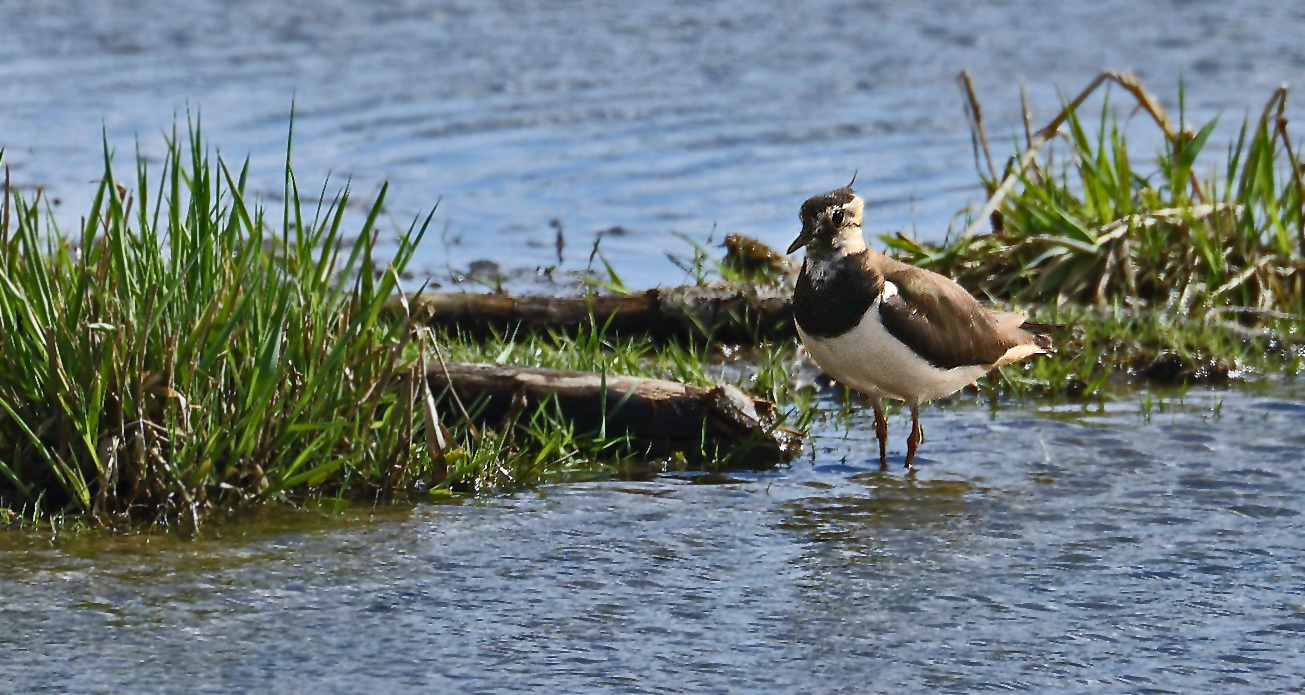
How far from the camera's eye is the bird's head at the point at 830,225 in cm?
664

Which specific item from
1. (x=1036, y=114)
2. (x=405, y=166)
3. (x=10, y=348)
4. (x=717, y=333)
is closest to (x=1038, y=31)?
(x=1036, y=114)

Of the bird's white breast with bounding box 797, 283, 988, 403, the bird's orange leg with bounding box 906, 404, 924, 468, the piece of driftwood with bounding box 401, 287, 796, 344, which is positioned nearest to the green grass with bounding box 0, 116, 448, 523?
the bird's white breast with bounding box 797, 283, 988, 403

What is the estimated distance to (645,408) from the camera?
6.70 metres

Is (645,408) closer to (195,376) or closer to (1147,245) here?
(195,376)

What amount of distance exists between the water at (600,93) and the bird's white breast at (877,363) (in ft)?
9.73

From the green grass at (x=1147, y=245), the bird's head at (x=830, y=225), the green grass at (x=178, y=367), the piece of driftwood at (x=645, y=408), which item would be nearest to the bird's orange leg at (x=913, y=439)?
the piece of driftwood at (x=645, y=408)

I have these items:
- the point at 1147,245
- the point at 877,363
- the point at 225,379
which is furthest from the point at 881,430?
the point at 1147,245

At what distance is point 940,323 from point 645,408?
107 cm

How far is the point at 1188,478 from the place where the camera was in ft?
21.6

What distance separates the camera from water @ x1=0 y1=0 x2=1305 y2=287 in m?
11.6

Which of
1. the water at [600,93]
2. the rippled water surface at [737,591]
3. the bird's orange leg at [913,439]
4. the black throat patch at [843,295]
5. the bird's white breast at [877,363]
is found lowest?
the rippled water surface at [737,591]

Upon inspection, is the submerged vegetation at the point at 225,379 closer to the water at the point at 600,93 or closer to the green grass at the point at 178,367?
the green grass at the point at 178,367

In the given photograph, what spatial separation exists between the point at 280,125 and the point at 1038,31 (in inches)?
261

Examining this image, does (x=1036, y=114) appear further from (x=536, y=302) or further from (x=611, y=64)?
(x=536, y=302)
